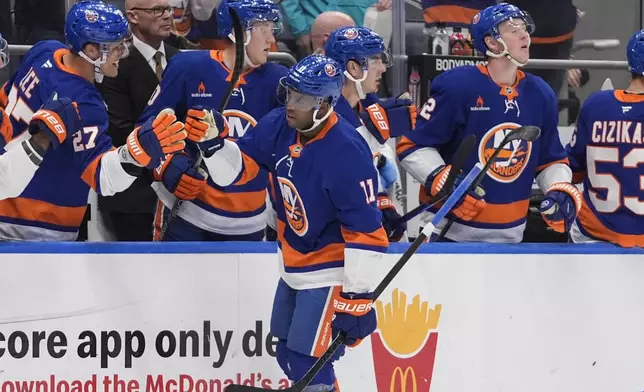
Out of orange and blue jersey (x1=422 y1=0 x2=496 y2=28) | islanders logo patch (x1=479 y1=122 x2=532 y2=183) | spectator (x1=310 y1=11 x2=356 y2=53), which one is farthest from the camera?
orange and blue jersey (x1=422 y1=0 x2=496 y2=28)

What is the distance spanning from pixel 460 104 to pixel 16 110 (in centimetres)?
154

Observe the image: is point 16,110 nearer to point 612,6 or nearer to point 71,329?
point 71,329

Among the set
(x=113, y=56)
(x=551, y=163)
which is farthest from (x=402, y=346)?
(x=113, y=56)

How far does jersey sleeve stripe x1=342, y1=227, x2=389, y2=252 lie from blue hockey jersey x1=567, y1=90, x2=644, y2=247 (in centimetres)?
129

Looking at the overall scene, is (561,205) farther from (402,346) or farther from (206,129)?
A: (206,129)

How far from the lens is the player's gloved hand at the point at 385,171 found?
13.6 feet

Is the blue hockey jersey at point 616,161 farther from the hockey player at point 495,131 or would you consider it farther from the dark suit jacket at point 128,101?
the dark suit jacket at point 128,101

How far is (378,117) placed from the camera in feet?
13.4

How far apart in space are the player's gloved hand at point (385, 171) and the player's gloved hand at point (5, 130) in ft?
4.25

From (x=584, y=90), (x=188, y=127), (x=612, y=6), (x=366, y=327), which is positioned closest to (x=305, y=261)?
(x=366, y=327)

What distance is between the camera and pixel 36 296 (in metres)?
3.67

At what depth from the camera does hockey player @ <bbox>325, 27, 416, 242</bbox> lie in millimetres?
3949

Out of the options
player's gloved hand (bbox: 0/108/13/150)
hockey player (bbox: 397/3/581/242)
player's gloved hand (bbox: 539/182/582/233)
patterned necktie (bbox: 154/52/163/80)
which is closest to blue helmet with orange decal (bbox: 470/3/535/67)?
hockey player (bbox: 397/3/581/242)

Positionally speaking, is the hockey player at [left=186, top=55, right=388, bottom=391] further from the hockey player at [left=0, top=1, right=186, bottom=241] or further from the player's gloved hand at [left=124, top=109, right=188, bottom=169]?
the hockey player at [left=0, top=1, right=186, bottom=241]
